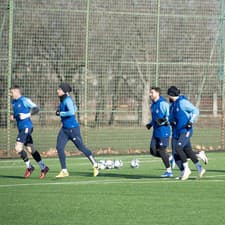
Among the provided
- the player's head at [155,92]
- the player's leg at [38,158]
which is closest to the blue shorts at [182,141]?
the player's head at [155,92]

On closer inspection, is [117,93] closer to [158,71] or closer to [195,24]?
[158,71]

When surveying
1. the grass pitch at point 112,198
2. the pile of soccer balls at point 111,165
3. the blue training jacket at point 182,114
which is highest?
the blue training jacket at point 182,114

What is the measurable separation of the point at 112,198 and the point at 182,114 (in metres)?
4.20

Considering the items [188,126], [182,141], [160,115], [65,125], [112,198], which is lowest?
[112,198]

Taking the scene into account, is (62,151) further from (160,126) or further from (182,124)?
(182,124)

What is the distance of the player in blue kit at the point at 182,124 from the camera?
18.0m

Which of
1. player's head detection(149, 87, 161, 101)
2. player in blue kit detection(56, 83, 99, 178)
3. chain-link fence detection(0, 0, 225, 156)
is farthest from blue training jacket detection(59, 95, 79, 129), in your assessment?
chain-link fence detection(0, 0, 225, 156)

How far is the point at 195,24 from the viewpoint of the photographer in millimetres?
28906

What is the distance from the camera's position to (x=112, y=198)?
14.4 m

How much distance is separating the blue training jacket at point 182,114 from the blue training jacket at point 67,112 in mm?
2175

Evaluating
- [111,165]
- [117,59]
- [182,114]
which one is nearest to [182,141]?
[182,114]

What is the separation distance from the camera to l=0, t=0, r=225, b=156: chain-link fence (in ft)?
89.2

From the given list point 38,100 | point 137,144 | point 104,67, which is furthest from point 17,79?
point 137,144

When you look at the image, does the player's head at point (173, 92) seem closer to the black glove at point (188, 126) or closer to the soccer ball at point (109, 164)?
the black glove at point (188, 126)
